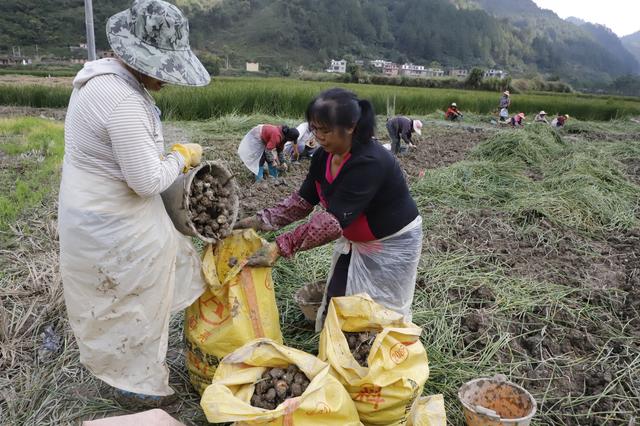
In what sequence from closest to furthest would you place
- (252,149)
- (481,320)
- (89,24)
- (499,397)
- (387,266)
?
(499,397)
(387,266)
(481,320)
(252,149)
(89,24)

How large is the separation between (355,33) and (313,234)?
92166 millimetres

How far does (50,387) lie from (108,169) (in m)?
1.18

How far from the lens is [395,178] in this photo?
1.99 m

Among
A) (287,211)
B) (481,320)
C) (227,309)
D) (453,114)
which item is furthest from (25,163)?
(453,114)

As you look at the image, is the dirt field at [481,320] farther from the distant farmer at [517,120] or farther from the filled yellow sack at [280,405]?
the distant farmer at [517,120]

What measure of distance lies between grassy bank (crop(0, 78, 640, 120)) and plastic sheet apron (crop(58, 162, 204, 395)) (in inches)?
267

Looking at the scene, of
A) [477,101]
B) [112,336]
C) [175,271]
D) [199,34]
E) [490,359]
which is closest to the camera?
[112,336]

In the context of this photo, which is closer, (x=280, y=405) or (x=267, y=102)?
(x=280, y=405)

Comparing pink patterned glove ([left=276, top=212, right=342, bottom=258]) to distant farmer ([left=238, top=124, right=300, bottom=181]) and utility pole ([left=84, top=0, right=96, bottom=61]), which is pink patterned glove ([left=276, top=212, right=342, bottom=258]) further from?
utility pole ([left=84, top=0, right=96, bottom=61])

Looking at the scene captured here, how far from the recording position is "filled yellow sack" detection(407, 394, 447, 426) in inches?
64.5

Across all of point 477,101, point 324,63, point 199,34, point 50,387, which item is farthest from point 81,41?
point 50,387

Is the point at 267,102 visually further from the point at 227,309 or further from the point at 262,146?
the point at 227,309

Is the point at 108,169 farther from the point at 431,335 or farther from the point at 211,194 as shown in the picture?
the point at 431,335

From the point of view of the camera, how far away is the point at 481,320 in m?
2.78
